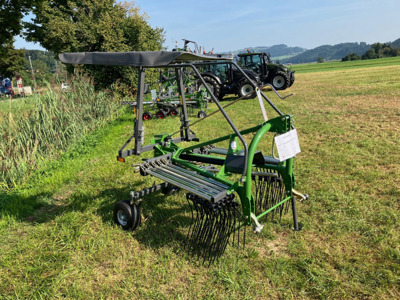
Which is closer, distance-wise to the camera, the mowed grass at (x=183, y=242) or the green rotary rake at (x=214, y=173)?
the mowed grass at (x=183, y=242)

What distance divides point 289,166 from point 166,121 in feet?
25.2

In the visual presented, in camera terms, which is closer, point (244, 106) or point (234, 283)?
point (234, 283)

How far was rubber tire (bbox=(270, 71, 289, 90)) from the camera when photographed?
15.9 m

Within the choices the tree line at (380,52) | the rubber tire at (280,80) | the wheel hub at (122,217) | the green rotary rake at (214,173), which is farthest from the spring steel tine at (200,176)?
the tree line at (380,52)

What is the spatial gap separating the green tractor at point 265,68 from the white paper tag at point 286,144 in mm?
14052

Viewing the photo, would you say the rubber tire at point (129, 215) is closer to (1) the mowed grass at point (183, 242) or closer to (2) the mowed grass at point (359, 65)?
(1) the mowed grass at point (183, 242)

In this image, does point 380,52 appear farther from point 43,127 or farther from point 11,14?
point 43,127

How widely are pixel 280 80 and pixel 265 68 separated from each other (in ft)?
4.38

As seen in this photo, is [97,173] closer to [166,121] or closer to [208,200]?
[208,200]

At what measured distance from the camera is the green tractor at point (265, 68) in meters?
15.9

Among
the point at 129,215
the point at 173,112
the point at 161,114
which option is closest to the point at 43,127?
the point at 129,215

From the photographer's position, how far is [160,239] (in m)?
3.12

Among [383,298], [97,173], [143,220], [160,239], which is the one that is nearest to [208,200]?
[160,239]

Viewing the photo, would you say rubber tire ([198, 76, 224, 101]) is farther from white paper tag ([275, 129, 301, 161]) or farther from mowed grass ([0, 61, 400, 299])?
white paper tag ([275, 129, 301, 161])
